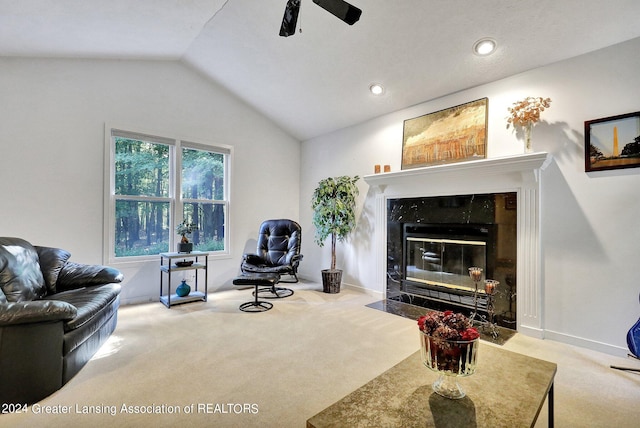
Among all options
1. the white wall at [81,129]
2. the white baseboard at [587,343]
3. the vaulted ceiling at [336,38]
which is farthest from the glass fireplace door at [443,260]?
the white wall at [81,129]

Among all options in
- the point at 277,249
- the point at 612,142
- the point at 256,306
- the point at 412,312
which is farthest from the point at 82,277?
the point at 612,142

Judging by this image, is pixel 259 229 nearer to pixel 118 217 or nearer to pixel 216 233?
pixel 216 233

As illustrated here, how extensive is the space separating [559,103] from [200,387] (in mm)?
3969

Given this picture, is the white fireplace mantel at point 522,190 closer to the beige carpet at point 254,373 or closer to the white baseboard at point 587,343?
the white baseboard at point 587,343

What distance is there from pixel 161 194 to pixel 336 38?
3147mm

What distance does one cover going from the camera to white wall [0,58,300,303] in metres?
3.21

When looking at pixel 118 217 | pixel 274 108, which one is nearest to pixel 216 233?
pixel 118 217

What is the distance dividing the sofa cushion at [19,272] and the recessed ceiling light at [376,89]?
13.4 ft

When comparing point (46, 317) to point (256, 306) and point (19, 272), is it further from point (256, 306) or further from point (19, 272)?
point (256, 306)

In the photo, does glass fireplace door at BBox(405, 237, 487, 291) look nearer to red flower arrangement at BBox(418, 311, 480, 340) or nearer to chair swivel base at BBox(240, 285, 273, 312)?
chair swivel base at BBox(240, 285, 273, 312)

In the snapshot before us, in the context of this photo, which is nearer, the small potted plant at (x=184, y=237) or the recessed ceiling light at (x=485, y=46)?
the recessed ceiling light at (x=485, y=46)

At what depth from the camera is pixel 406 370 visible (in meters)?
1.51

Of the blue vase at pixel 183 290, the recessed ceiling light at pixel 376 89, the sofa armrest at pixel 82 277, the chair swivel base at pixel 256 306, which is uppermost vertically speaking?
the recessed ceiling light at pixel 376 89

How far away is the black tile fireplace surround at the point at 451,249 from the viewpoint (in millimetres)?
3176
